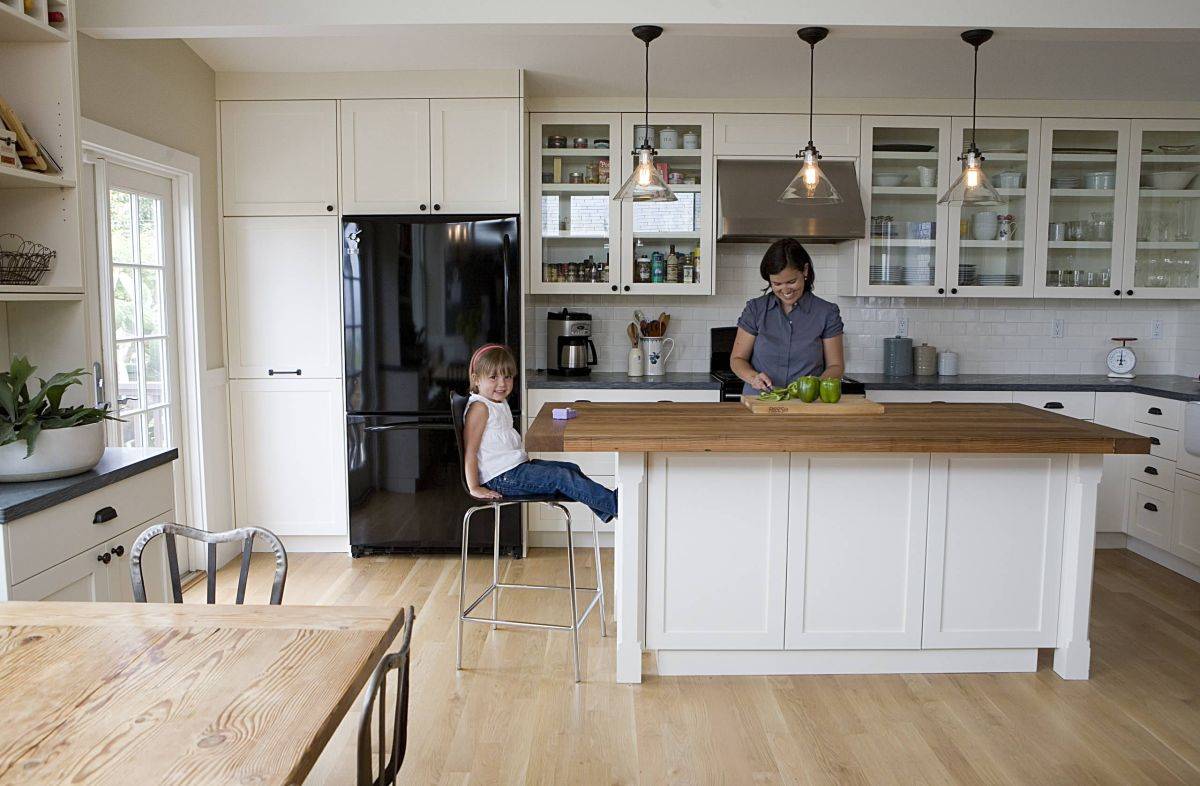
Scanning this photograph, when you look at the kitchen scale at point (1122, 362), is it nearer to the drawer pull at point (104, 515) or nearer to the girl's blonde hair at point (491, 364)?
the girl's blonde hair at point (491, 364)

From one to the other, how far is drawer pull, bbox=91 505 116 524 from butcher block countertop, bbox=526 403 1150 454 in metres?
1.15

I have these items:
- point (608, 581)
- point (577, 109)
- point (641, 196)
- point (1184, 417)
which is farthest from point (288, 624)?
point (1184, 417)

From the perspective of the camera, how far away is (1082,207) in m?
4.75

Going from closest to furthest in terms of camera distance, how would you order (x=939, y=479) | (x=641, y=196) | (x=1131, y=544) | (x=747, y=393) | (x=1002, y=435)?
(x=1002, y=435) → (x=939, y=479) → (x=641, y=196) → (x=747, y=393) → (x=1131, y=544)

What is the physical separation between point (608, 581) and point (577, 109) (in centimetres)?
243

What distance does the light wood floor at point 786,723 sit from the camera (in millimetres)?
2404

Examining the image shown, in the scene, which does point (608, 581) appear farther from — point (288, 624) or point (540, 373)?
point (288, 624)

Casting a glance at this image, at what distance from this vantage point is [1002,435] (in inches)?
106

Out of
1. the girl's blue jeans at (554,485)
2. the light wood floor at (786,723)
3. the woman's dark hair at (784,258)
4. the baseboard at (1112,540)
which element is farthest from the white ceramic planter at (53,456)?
the baseboard at (1112,540)

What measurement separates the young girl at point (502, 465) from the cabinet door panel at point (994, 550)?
109 cm

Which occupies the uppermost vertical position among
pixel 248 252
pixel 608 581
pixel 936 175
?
pixel 936 175

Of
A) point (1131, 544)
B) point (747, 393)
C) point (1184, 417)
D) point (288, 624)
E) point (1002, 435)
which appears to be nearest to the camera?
point (288, 624)

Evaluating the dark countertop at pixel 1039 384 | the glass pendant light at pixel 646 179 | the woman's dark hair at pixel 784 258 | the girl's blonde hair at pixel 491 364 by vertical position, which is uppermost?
the glass pendant light at pixel 646 179

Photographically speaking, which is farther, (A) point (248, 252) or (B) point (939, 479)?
(A) point (248, 252)
